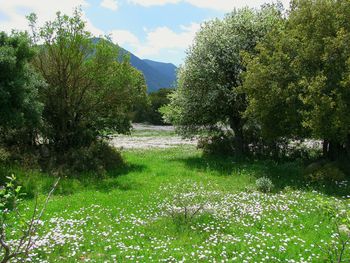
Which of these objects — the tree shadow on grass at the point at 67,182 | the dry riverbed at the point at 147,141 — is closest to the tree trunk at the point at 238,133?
the dry riverbed at the point at 147,141

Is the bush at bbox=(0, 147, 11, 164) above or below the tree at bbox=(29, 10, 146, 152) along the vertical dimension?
below

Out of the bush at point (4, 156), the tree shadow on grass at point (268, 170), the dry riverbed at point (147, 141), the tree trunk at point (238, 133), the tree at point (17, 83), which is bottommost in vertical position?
the dry riverbed at point (147, 141)

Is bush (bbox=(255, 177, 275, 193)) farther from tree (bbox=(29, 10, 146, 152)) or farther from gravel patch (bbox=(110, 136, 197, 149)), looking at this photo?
gravel patch (bbox=(110, 136, 197, 149))

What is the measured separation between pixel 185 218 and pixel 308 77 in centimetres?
1231

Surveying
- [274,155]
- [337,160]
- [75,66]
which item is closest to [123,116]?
[75,66]

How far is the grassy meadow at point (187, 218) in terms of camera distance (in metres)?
11.0

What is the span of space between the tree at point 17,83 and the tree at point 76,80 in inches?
116

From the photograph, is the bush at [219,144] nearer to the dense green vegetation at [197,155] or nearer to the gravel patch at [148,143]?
the dense green vegetation at [197,155]

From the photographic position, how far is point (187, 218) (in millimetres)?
14016

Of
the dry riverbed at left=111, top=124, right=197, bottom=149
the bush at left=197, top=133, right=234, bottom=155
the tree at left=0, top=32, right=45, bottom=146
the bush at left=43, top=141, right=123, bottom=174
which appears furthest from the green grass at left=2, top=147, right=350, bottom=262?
the dry riverbed at left=111, top=124, right=197, bottom=149

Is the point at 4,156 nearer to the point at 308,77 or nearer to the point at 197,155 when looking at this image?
the point at 197,155

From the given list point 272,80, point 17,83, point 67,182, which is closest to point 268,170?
point 272,80

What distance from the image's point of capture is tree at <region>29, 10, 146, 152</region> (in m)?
24.3

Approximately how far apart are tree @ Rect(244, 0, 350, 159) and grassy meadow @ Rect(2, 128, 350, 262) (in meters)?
3.17
